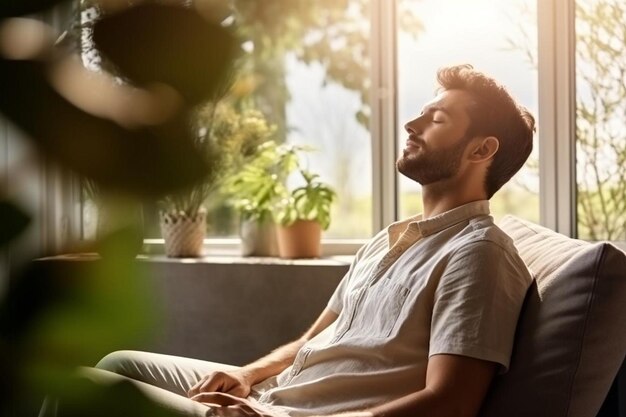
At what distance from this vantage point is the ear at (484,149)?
5.67 feet

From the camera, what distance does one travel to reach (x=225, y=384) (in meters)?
1.79

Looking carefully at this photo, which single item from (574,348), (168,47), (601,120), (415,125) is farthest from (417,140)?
(168,47)

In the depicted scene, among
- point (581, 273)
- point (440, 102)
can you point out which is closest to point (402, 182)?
point (440, 102)

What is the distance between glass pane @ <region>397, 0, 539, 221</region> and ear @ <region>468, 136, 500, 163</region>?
90cm

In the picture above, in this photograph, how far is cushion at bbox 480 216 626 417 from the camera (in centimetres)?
137

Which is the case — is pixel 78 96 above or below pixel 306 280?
above

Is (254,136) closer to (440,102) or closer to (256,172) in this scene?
(256,172)

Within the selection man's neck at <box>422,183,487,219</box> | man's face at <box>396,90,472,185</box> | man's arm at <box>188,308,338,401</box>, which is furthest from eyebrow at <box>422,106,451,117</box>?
man's arm at <box>188,308,338,401</box>

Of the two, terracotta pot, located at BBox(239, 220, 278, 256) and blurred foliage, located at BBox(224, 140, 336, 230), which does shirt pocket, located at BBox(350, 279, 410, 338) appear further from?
terracotta pot, located at BBox(239, 220, 278, 256)

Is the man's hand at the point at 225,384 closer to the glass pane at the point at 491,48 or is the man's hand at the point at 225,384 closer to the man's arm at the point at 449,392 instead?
the man's arm at the point at 449,392

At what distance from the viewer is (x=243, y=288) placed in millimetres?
2646

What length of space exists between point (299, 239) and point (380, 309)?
3.51ft

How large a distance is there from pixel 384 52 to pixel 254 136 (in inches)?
20.6

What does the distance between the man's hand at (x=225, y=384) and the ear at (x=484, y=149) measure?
69 centimetres
